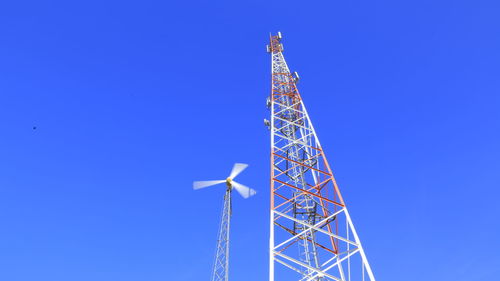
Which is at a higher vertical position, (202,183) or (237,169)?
(237,169)

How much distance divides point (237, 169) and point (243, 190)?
203 cm

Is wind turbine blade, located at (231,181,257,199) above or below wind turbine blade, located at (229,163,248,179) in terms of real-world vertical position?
below

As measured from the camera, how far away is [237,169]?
34406 millimetres

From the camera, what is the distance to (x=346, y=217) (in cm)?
1978

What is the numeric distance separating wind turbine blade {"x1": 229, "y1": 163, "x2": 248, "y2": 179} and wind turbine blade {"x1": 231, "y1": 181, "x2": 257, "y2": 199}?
666mm

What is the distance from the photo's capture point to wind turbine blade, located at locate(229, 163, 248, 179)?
1345 inches

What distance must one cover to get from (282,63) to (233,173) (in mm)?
11513

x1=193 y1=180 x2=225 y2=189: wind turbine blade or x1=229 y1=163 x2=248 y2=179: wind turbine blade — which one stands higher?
x1=229 y1=163 x2=248 y2=179: wind turbine blade

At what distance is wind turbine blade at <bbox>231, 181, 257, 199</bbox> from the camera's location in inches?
1323

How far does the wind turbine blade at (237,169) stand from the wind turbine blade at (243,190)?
0.67m

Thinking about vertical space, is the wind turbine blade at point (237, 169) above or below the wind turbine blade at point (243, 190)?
above

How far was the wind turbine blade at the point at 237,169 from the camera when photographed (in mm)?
34156

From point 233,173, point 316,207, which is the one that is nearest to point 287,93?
point 233,173

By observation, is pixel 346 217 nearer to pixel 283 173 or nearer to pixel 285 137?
pixel 283 173
